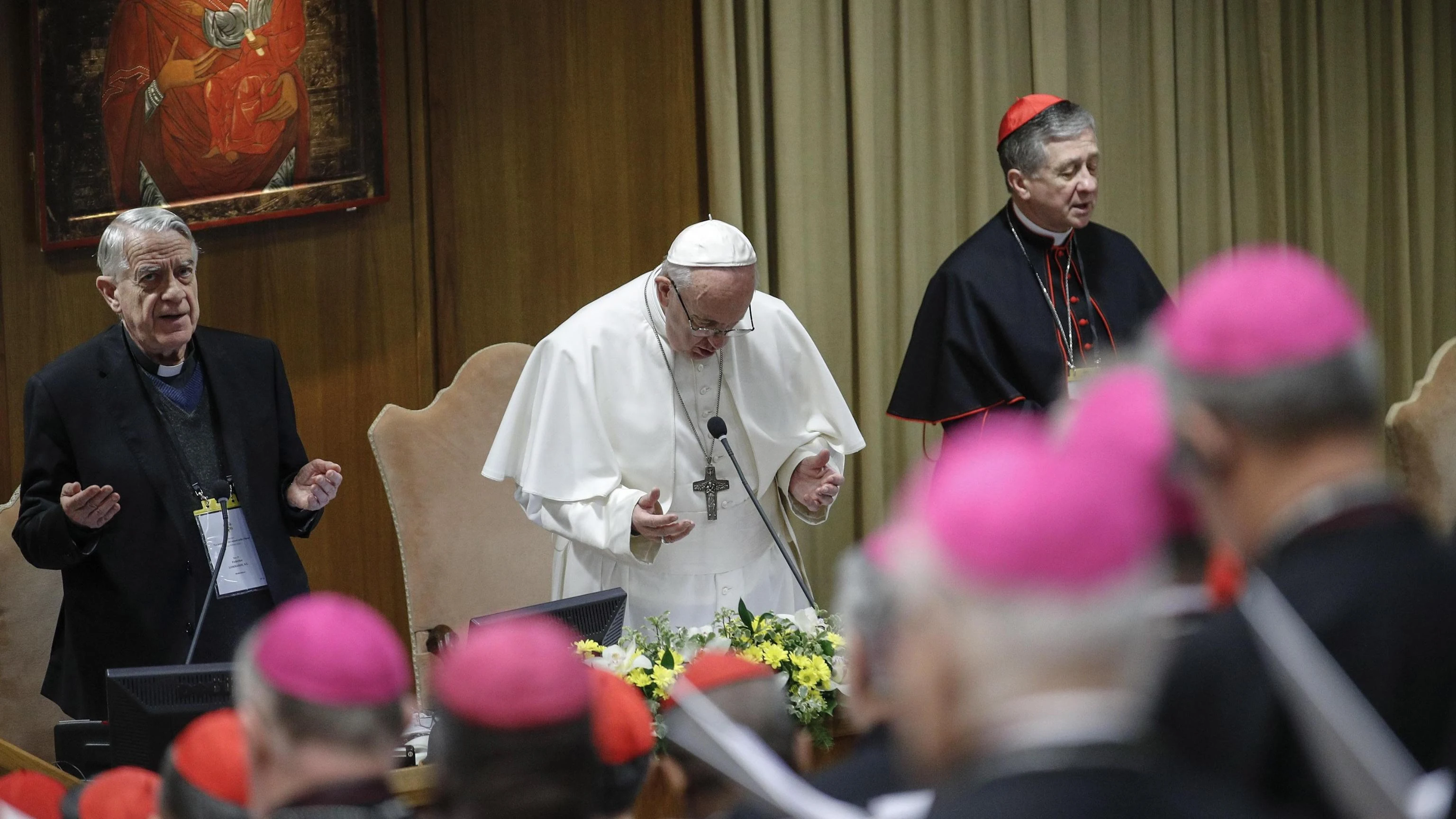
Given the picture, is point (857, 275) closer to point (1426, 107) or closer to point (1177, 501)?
point (1426, 107)

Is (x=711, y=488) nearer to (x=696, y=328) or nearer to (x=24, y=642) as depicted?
(x=696, y=328)

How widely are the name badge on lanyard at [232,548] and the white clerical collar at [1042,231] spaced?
256cm

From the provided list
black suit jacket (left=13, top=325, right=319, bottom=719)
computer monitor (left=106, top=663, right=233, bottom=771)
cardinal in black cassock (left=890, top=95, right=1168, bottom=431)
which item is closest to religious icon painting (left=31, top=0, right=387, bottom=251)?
black suit jacket (left=13, top=325, right=319, bottom=719)

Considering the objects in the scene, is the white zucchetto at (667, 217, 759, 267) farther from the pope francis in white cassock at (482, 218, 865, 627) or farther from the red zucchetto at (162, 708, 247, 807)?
the red zucchetto at (162, 708, 247, 807)

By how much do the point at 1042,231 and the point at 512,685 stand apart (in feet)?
12.7

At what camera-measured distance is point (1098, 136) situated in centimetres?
633

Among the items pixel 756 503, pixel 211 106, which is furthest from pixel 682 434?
pixel 211 106

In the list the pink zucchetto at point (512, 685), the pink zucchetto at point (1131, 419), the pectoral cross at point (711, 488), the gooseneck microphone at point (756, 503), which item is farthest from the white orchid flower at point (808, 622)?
the pink zucchetto at point (512, 685)

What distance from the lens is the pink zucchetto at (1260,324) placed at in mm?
1467

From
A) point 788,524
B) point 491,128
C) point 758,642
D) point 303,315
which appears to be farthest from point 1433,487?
point 303,315

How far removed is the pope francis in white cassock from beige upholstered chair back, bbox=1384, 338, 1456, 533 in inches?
68.6

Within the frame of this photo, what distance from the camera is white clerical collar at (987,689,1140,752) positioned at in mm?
1008

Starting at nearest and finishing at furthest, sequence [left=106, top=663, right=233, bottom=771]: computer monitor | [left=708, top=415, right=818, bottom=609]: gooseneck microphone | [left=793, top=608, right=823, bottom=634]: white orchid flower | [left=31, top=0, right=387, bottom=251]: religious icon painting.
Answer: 1. [left=106, top=663, right=233, bottom=771]: computer monitor
2. [left=793, top=608, right=823, bottom=634]: white orchid flower
3. [left=708, top=415, right=818, bottom=609]: gooseneck microphone
4. [left=31, top=0, right=387, bottom=251]: religious icon painting

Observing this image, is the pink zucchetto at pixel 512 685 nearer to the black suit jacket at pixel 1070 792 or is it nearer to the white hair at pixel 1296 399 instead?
the black suit jacket at pixel 1070 792
